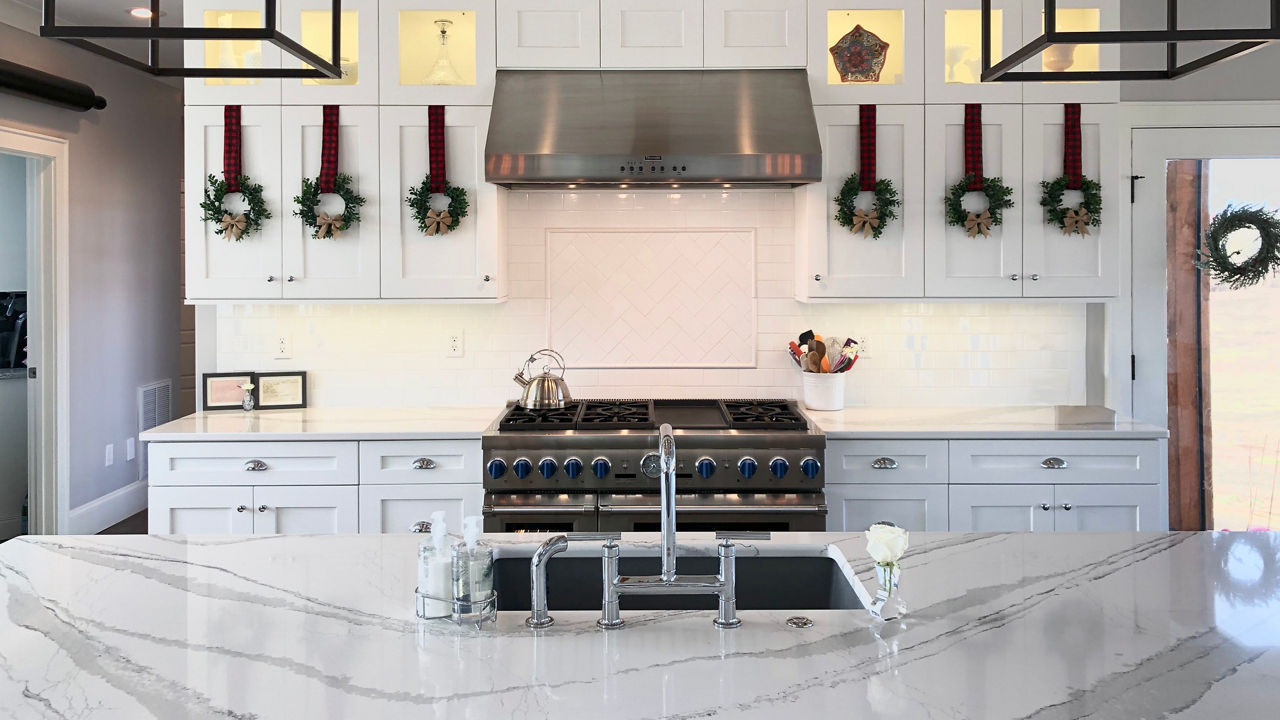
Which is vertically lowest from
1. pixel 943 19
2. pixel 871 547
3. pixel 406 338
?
pixel 871 547

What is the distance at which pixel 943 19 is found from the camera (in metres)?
4.18

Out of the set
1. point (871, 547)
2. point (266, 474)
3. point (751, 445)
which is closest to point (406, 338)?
point (266, 474)

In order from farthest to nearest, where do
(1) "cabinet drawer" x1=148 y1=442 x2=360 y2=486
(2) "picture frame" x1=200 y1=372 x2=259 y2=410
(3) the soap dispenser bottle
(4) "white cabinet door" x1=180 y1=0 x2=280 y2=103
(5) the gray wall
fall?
1. (5) the gray wall
2. (2) "picture frame" x1=200 y1=372 x2=259 y2=410
3. (4) "white cabinet door" x1=180 y1=0 x2=280 y2=103
4. (1) "cabinet drawer" x1=148 y1=442 x2=360 y2=486
5. (3) the soap dispenser bottle

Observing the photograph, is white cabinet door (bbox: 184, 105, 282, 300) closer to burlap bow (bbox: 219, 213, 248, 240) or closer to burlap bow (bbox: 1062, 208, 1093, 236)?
burlap bow (bbox: 219, 213, 248, 240)

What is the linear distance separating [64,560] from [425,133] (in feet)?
7.81

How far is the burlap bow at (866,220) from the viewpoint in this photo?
4164 mm

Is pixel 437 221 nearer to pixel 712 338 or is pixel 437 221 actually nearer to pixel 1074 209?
pixel 712 338

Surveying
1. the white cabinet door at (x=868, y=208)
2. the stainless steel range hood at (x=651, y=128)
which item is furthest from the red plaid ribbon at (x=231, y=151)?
the white cabinet door at (x=868, y=208)

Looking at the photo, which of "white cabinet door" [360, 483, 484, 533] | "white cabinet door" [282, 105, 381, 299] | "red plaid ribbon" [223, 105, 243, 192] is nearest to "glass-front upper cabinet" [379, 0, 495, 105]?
"white cabinet door" [282, 105, 381, 299]

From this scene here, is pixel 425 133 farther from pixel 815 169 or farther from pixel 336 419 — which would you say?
pixel 815 169

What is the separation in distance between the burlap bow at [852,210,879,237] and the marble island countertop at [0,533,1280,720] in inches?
81.5

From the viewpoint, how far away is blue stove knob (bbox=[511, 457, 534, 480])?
12.5ft

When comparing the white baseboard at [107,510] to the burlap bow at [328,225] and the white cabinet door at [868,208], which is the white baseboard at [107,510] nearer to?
the burlap bow at [328,225]

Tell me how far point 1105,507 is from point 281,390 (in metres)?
3.50
